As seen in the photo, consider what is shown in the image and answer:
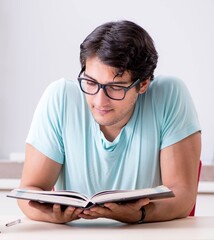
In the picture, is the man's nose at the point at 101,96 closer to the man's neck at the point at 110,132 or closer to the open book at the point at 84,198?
the man's neck at the point at 110,132

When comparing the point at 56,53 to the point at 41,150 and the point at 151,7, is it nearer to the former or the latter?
the point at 151,7

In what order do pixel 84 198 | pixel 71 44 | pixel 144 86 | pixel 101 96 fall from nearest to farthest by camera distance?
pixel 84 198
pixel 101 96
pixel 144 86
pixel 71 44

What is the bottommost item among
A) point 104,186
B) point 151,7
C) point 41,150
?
point 104,186

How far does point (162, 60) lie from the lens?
132 inches

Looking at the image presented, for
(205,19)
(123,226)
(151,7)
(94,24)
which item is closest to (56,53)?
(94,24)

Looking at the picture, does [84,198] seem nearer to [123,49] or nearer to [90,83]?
[90,83]

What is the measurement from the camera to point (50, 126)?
2.21 m

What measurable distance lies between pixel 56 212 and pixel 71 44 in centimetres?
178

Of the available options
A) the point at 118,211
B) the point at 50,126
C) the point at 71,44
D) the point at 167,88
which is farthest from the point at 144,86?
the point at 71,44

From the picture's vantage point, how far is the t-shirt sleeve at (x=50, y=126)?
217 centimetres

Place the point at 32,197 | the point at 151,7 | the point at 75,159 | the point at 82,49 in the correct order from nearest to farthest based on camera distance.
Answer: the point at 32,197 < the point at 82,49 < the point at 75,159 < the point at 151,7

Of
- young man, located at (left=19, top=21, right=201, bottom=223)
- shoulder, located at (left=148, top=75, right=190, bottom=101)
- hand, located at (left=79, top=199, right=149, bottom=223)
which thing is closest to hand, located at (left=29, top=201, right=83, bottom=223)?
hand, located at (left=79, top=199, right=149, bottom=223)

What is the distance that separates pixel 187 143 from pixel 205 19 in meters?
1.39

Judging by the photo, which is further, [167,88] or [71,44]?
[71,44]
